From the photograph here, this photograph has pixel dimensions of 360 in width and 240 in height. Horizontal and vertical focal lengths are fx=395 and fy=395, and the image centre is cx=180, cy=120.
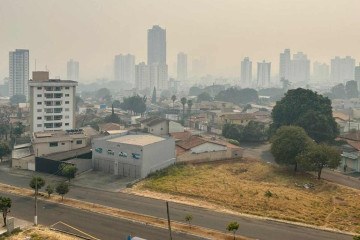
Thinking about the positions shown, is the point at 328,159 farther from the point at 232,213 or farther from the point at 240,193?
the point at 232,213

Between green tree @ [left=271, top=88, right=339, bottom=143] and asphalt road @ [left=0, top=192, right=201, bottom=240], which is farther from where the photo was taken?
green tree @ [left=271, top=88, right=339, bottom=143]

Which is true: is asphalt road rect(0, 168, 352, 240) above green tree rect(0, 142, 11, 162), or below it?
below

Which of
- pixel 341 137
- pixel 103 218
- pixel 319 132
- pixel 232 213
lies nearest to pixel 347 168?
pixel 319 132

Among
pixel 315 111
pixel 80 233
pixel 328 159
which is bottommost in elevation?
pixel 80 233

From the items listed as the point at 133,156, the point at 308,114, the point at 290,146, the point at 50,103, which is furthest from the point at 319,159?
the point at 50,103

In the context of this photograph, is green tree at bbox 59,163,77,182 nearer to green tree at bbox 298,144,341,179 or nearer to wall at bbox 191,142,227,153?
wall at bbox 191,142,227,153

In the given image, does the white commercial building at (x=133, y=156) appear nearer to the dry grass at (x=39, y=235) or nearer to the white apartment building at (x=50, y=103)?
the dry grass at (x=39, y=235)

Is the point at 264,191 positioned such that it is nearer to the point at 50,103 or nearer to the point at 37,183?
the point at 37,183

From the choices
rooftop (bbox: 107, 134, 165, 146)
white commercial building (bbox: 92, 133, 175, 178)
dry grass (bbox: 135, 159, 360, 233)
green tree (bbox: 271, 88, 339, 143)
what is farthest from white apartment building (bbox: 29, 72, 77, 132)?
green tree (bbox: 271, 88, 339, 143)
